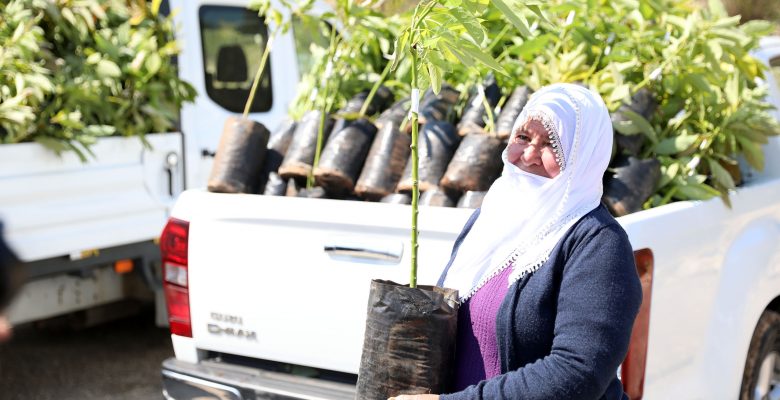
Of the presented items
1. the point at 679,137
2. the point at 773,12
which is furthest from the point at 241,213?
the point at 773,12

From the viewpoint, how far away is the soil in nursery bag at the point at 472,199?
3590 mm

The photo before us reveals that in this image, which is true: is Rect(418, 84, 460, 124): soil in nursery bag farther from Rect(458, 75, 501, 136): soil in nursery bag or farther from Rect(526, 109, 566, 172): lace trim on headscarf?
Rect(526, 109, 566, 172): lace trim on headscarf

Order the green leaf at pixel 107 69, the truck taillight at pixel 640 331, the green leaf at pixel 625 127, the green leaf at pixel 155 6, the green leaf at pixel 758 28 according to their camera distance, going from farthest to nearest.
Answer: the green leaf at pixel 155 6 < the green leaf at pixel 107 69 < the green leaf at pixel 758 28 < the green leaf at pixel 625 127 < the truck taillight at pixel 640 331

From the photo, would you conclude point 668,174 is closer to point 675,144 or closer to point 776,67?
point 675,144

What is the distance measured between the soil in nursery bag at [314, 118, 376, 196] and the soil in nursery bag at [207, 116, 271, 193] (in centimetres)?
30

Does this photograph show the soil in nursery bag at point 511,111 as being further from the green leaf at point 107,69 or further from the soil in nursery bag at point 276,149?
the green leaf at point 107,69

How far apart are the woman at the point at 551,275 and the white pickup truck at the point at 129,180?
9.77ft

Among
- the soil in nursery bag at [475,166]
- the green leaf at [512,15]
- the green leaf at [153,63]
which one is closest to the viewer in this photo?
the green leaf at [512,15]

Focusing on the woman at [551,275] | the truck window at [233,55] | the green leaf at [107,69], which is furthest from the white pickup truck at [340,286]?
the truck window at [233,55]

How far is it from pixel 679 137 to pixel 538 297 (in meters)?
2.11

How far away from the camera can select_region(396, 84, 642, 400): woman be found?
198 cm

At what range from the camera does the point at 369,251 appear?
331cm

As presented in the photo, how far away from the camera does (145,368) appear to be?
6.12m

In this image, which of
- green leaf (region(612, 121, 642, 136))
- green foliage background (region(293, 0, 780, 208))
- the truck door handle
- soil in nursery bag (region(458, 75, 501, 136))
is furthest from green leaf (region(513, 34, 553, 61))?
the truck door handle
